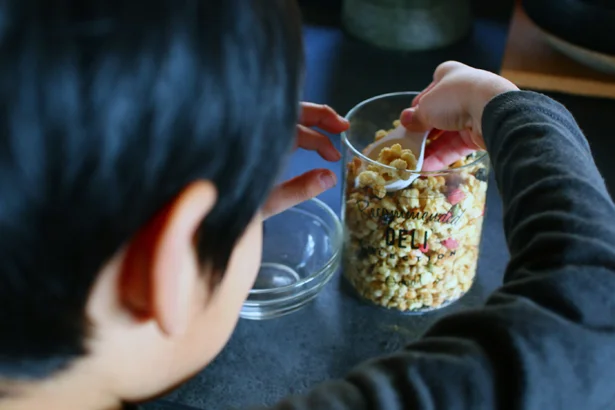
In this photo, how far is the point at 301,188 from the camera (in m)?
0.60

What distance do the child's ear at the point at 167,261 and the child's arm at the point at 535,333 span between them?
104 mm

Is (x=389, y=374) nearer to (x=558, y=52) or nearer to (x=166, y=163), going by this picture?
(x=166, y=163)

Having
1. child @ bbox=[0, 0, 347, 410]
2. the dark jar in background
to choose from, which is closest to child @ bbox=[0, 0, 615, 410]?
child @ bbox=[0, 0, 347, 410]

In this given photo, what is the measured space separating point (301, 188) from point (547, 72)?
0.40 meters

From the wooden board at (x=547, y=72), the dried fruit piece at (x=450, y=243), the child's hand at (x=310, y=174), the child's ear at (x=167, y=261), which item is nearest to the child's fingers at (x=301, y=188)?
the child's hand at (x=310, y=174)

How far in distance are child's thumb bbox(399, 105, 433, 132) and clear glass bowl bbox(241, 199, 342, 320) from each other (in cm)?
12

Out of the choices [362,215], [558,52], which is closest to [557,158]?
[362,215]

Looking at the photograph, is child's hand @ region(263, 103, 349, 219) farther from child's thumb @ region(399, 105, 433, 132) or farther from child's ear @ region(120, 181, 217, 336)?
child's ear @ region(120, 181, 217, 336)

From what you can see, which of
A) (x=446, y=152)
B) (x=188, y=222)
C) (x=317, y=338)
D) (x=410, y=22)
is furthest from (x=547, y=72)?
(x=188, y=222)

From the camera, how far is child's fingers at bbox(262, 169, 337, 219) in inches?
23.2

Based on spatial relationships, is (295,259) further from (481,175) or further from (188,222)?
(188,222)

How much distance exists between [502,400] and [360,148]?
33cm

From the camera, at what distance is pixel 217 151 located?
1.06 feet

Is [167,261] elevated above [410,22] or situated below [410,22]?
above
